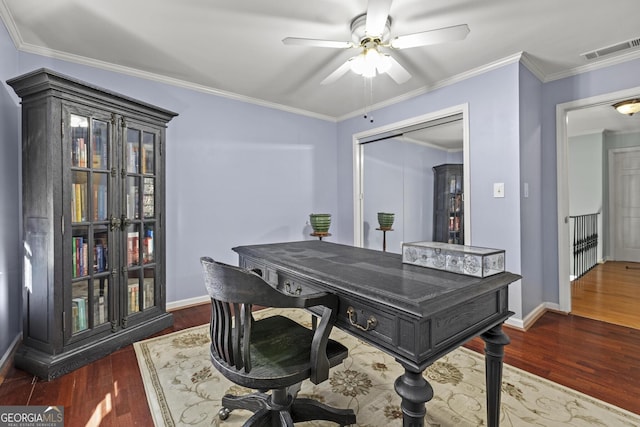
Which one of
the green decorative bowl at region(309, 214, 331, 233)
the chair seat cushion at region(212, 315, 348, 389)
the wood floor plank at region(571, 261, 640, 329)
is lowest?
the wood floor plank at region(571, 261, 640, 329)

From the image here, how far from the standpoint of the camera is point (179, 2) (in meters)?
1.95

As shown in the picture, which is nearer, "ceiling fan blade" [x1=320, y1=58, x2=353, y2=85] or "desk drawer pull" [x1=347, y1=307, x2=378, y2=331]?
"desk drawer pull" [x1=347, y1=307, x2=378, y2=331]

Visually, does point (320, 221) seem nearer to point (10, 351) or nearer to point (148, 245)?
point (148, 245)

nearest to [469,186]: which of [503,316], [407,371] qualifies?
[503,316]

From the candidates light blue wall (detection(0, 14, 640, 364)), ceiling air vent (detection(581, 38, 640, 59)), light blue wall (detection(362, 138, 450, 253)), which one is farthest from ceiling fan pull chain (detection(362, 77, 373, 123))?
ceiling air vent (detection(581, 38, 640, 59))

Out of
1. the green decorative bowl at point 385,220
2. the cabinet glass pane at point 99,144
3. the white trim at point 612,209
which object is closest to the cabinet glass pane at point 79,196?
the cabinet glass pane at point 99,144

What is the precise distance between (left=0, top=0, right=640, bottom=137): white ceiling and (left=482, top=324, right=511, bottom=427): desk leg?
79.9 inches

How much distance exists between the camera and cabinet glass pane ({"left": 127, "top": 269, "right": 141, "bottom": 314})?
7.87ft

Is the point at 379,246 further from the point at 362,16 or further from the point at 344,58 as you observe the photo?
the point at 362,16

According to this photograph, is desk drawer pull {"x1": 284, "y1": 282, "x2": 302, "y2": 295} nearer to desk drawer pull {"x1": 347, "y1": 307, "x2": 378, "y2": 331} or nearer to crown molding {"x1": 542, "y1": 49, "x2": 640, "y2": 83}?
desk drawer pull {"x1": 347, "y1": 307, "x2": 378, "y2": 331}

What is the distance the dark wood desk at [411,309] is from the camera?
0.91m

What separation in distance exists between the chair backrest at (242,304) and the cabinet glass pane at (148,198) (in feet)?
5.83

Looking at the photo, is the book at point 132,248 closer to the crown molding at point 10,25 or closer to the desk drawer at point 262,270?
the desk drawer at point 262,270

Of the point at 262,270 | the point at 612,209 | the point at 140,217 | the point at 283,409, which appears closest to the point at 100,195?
the point at 140,217
